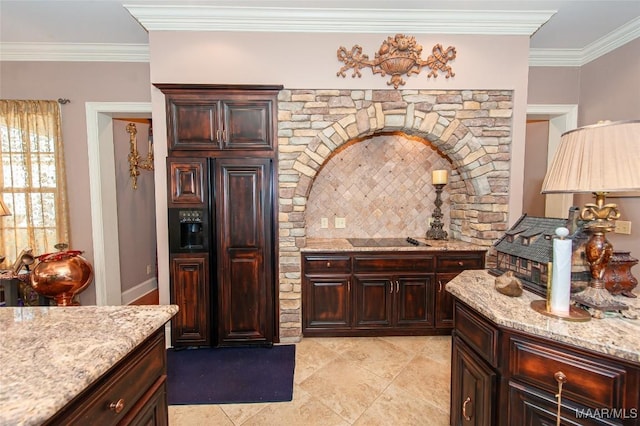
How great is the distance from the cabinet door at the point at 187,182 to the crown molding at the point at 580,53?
3.91 metres

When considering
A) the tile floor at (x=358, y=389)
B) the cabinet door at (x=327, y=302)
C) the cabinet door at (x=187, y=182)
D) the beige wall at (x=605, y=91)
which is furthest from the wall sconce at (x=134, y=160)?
the beige wall at (x=605, y=91)

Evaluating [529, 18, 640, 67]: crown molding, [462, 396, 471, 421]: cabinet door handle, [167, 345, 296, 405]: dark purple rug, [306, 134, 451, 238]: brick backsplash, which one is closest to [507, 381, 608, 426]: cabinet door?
[462, 396, 471, 421]: cabinet door handle

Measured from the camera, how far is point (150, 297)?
4355 millimetres

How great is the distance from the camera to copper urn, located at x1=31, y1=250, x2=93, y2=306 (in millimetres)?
2271

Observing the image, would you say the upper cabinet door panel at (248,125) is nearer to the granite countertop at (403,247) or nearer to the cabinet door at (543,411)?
the granite countertop at (403,247)

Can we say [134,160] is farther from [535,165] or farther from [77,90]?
[535,165]

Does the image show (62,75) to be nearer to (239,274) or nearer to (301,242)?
(239,274)

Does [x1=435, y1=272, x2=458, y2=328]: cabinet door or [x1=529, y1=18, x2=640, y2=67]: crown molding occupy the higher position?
[x1=529, y1=18, x2=640, y2=67]: crown molding

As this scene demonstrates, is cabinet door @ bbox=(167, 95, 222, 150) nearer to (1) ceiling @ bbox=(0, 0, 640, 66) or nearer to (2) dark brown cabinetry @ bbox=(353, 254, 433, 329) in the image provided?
(1) ceiling @ bbox=(0, 0, 640, 66)

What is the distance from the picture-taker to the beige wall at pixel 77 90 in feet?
10.7

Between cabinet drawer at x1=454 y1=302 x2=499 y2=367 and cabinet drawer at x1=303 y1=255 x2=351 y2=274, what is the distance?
1362mm

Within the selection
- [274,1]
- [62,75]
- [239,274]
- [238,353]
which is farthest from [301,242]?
[62,75]

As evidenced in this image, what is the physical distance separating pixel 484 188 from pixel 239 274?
261cm

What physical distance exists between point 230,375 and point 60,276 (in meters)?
1.56
